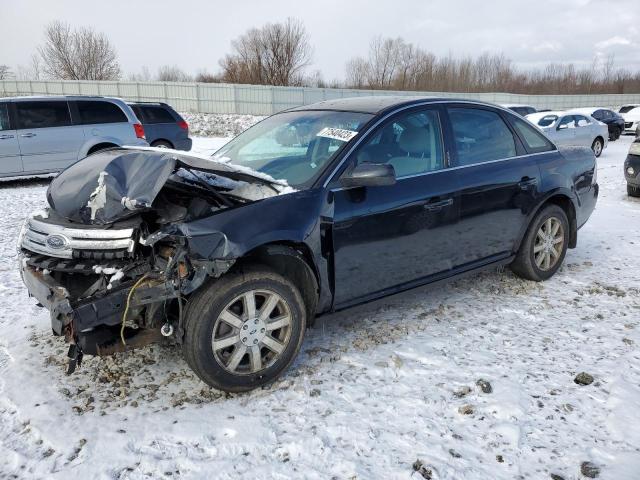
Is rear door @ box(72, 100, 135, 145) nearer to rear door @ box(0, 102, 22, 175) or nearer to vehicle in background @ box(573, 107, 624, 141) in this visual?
rear door @ box(0, 102, 22, 175)

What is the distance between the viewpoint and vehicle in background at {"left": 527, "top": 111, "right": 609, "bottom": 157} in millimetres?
16000

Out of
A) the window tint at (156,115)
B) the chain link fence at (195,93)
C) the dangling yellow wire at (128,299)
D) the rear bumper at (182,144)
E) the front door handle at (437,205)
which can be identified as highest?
the chain link fence at (195,93)

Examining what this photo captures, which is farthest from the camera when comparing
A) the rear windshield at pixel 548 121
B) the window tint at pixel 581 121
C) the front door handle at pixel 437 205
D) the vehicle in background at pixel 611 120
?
the vehicle in background at pixel 611 120

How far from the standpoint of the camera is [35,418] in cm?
285

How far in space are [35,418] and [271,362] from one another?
133cm

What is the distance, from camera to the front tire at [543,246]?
4.75m

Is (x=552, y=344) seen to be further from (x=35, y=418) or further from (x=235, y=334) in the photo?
(x=35, y=418)

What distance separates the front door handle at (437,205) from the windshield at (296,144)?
2.49 feet

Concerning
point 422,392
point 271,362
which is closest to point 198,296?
point 271,362

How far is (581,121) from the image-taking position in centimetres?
1658

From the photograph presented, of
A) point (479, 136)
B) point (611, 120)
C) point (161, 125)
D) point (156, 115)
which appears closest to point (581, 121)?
point (611, 120)

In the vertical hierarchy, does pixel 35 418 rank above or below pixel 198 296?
below

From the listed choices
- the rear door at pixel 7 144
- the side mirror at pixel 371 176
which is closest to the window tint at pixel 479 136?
the side mirror at pixel 371 176

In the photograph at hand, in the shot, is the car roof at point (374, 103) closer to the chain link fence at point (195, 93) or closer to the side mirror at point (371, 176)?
the side mirror at point (371, 176)
